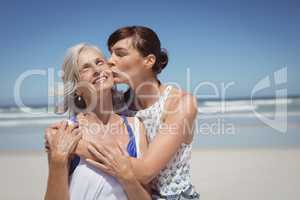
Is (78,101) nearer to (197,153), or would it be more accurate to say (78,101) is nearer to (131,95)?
(131,95)

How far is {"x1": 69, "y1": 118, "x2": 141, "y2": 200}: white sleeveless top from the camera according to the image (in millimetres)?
1497

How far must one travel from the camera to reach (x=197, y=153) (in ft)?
17.4

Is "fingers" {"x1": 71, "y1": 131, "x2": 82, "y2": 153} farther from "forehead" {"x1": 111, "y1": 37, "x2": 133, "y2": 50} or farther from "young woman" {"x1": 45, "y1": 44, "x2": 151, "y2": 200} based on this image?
"forehead" {"x1": 111, "y1": 37, "x2": 133, "y2": 50}

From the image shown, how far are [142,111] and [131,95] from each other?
0.17m

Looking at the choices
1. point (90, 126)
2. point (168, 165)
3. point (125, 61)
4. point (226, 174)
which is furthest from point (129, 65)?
point (226, 174)

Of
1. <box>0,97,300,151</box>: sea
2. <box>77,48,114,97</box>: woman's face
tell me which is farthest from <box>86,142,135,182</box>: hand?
<box>0,97,300,151</box>: sea

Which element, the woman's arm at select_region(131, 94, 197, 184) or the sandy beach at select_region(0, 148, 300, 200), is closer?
the woman's arm at select_region(131, 94, 197, 184)

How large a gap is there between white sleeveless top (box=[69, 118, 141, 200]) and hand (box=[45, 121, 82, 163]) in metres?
0.07

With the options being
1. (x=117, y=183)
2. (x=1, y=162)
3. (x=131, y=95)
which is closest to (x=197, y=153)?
(x=1, y=162)

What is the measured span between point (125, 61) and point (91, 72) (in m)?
0.24

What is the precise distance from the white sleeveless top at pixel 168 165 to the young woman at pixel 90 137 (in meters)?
0.07

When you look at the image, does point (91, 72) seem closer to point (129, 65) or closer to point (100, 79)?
point (100, 79)

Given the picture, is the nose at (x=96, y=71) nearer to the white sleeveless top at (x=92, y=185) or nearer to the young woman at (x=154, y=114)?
the young woman at (x=154, y=114)

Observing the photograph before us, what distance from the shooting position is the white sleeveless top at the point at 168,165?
167 cm
